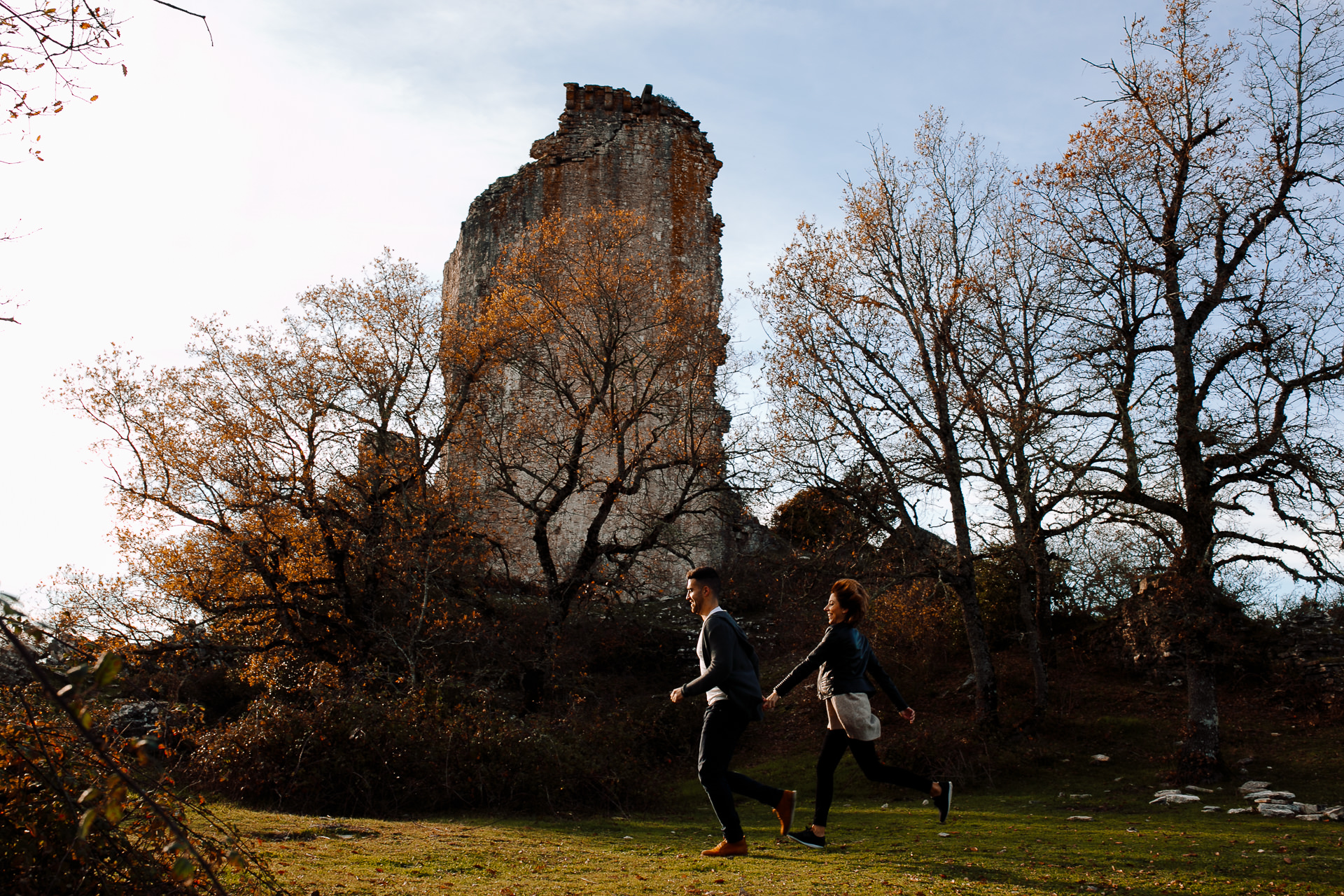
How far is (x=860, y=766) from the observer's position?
5.62 m

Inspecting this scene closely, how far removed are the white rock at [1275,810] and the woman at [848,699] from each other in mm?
6411

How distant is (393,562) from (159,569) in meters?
3.82

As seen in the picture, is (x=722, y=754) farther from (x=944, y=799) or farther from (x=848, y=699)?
(x=944, y=799)

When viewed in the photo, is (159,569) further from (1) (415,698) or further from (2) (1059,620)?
(2) (1059,620)

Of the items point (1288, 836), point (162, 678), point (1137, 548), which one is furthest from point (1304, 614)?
point (162, 678)

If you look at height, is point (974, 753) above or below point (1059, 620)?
below

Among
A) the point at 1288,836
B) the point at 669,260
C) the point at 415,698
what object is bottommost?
the point at 1288,836

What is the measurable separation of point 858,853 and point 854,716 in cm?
228

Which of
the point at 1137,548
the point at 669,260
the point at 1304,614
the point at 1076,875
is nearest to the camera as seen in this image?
the point at 1076,875

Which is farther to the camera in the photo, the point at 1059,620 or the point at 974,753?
the point at 1059,620

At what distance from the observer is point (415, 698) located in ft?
38.6

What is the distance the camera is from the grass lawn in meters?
5.68

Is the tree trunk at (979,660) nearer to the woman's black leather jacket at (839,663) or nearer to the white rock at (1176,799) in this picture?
the white rock at (1176,799)

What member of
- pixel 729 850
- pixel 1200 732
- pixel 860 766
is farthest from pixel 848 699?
pixel 1200 732
